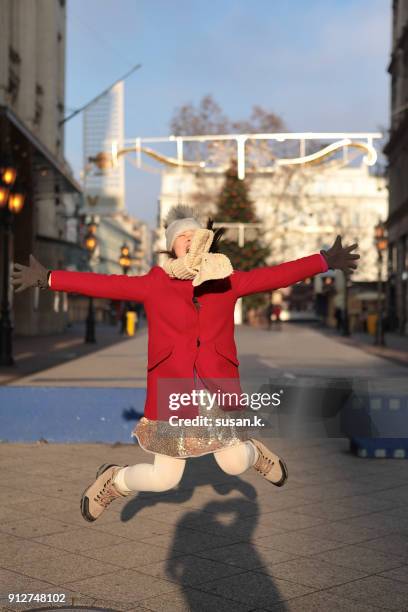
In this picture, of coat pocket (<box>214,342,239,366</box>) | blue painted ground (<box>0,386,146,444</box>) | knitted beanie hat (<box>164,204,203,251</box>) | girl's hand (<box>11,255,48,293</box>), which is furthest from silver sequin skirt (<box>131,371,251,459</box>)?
blue painted ground (<box>0,386,146,444</box>)

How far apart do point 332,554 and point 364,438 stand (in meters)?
4.24

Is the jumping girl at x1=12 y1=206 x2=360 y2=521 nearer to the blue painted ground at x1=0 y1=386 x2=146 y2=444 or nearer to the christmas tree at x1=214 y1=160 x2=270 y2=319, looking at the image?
the blue painted ground at x1=0 y1=386 x2=146 y2=444

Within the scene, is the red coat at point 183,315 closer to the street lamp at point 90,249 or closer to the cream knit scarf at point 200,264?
the cream knit scarf at point 200,264

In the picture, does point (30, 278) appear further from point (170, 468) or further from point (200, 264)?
→ point (170, 468)

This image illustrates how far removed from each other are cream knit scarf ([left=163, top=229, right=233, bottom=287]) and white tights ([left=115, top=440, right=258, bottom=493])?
922 millimetres

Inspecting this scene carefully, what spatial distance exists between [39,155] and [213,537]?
3062cm

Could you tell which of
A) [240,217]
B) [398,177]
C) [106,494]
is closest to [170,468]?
[106,494]

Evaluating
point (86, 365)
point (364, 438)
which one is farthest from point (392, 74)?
point (364, 438)

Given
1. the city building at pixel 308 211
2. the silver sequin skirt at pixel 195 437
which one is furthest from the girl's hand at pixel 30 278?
the city building at pixel 308 211

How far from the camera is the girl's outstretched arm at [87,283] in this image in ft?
17.7

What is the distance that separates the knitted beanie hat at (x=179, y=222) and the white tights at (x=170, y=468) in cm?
116

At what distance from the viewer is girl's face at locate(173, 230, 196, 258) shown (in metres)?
5.45

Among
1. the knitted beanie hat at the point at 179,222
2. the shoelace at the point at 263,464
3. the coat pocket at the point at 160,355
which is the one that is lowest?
the shoelace at the point at 263,464

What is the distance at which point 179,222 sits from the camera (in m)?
5.50
